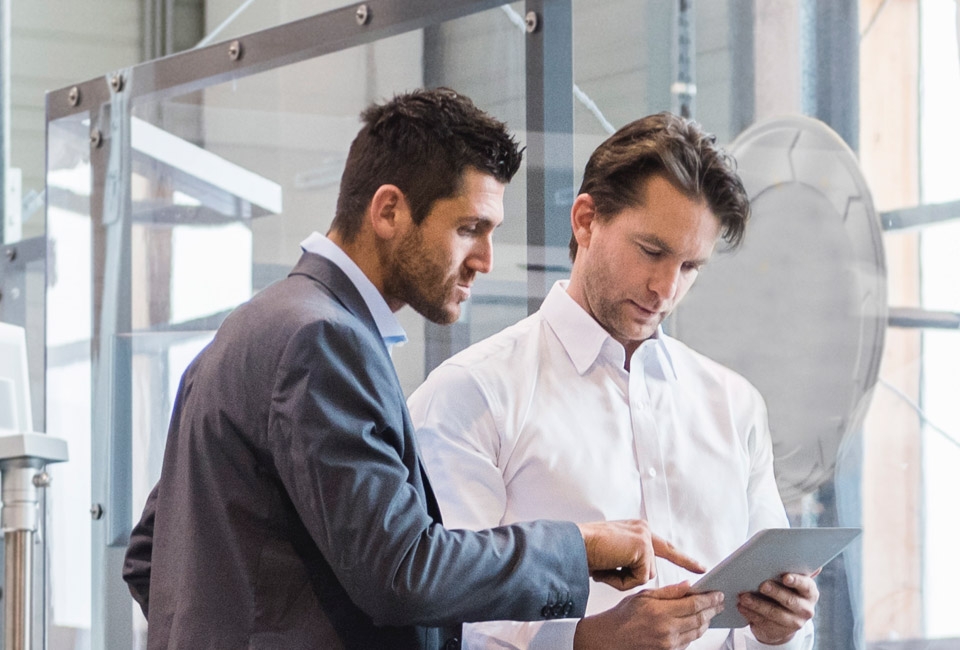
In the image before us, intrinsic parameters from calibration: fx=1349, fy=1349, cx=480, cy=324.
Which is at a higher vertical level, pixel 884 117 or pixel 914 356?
pixel 884 117

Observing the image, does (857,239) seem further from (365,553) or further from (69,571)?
(69,571)

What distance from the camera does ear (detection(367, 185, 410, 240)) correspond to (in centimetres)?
132

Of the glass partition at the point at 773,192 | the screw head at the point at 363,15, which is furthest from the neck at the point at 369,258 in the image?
the screw head at the point at 363,15

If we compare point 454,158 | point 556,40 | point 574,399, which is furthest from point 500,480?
point 556,40

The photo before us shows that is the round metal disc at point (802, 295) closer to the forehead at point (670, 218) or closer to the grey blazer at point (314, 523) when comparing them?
the forehead at point (670, 218)

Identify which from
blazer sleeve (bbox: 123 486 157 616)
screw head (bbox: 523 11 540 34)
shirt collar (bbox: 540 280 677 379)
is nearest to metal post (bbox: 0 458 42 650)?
blazer sleeve (bbox: 123 486 157 616)

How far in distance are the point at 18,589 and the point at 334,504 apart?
1059 mm

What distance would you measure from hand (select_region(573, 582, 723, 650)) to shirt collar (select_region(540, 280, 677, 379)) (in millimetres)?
298

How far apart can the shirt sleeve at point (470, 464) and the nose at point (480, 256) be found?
178 millimetres

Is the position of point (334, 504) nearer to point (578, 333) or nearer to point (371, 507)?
point (371, 507)

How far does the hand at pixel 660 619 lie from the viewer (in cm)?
137

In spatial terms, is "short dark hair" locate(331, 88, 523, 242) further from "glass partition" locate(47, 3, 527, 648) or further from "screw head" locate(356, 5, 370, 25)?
"screw head" locate(356, 5, 370, 25)

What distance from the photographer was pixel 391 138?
1.36m

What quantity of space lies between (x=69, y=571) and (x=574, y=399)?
56.9 inches
